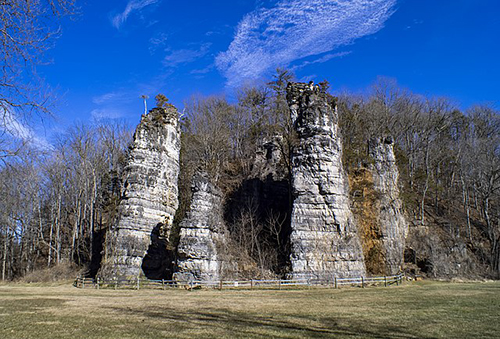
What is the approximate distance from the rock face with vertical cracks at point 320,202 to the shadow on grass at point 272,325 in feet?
41.8

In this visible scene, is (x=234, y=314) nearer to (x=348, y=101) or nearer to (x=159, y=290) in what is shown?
(x=159, y=290)

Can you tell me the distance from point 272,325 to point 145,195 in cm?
1990

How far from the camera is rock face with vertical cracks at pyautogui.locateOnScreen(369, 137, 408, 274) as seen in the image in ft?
99.7

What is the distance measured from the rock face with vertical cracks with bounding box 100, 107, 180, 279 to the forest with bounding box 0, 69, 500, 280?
189 centimetres

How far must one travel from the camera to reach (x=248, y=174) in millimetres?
36812

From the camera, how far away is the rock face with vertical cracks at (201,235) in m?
23.4

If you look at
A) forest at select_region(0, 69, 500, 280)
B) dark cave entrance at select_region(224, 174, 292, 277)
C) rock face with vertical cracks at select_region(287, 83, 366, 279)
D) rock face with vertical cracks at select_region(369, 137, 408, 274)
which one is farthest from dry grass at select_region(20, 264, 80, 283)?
rock face with vertical cracks at select_region(369, 137, 408, 274)

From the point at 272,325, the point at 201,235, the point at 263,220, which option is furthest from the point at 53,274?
the point at 272,325

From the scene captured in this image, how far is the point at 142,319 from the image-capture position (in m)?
11.0

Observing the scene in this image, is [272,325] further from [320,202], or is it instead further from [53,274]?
[53,274]

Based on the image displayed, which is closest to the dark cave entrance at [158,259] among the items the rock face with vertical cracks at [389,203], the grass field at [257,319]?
the grass field at [257,319]

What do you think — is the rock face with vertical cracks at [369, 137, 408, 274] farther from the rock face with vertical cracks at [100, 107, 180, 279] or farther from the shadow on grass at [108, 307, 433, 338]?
the shadow on grass at [108, 307, 433, 338]


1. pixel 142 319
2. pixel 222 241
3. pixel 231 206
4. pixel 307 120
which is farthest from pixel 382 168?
pixel 142 319

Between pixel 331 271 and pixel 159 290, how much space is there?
→ 416 inches
